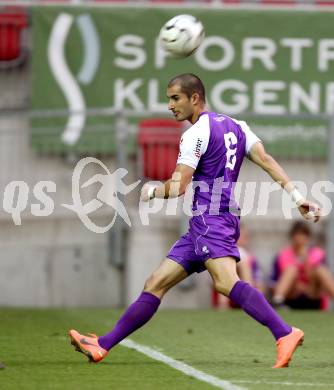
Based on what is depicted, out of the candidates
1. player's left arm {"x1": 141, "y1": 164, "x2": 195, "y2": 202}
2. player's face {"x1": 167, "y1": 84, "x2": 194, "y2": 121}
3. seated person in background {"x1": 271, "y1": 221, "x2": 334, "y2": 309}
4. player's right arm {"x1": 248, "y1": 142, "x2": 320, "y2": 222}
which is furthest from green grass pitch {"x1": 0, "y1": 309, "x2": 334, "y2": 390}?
player's face {"x1": 167, "y1": 84, "x2": 194, "y2": 121}

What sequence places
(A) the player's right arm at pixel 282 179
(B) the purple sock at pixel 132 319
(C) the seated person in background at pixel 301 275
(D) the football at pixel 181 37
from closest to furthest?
1. (A) the player's right arm at pixel 282 179
2. (B) the purple sock at pixel 132 319
3. (D) the football at pixel 181 37
4. (C) the seated person in background at pixel 301 275

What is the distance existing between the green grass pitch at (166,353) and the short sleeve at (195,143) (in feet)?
4.66

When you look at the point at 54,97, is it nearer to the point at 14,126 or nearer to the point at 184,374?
the point at 14,126

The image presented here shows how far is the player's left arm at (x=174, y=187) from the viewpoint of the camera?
8820 mm

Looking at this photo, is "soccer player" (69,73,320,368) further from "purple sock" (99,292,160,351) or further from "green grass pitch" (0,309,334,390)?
"green grass pitch" (0,309,334,390)

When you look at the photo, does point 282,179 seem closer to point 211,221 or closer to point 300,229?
point 211,221

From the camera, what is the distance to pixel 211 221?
927 centimetres

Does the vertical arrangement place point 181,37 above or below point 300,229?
above

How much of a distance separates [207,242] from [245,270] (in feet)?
21.4

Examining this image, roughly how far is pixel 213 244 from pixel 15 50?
8646 mm

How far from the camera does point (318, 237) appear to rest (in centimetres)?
1706

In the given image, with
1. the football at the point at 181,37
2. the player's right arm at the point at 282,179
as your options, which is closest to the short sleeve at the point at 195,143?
the player's right arm at the point at 282,179

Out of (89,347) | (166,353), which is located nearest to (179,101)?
(89,347)

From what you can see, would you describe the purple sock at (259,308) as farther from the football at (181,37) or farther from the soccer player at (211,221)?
the football at (181,37)
